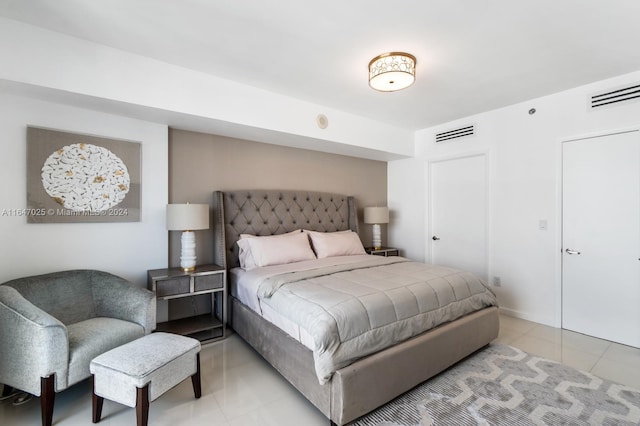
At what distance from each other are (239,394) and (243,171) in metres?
2.40

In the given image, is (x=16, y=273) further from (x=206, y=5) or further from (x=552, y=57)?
(x=552, y=57)

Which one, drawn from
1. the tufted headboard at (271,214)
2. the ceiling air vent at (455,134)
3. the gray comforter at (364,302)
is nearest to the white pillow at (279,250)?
the tufted headboard at (271,214)

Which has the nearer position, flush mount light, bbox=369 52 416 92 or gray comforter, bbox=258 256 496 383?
gray comforter, bbox=258 256 496 383

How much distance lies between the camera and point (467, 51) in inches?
93.0

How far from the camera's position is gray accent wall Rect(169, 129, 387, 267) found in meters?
3.17

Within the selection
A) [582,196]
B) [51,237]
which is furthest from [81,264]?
[582,196]

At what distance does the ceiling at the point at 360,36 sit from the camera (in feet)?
6.11

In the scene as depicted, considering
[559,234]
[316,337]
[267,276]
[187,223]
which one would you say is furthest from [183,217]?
[559,234]

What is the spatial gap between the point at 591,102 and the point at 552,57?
99cm

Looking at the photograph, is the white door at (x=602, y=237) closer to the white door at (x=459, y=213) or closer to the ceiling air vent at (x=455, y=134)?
the white door at (x=459, y=213)

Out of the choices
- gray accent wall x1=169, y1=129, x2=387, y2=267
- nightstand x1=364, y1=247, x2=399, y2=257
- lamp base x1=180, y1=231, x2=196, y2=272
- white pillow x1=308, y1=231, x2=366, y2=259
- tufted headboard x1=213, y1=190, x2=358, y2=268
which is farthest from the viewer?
nightstand x1=364, y1=247, x2=399, y2=257

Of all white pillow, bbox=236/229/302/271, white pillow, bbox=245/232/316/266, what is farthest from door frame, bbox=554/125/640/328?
white pillow, bbox=236/229/302/271

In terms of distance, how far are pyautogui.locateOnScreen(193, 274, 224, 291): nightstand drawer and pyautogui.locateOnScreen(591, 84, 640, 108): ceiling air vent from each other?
418cm

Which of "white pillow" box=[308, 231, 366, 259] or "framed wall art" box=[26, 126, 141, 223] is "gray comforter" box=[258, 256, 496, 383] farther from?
"framed wall art" box=[26, 126, 141, 223]
